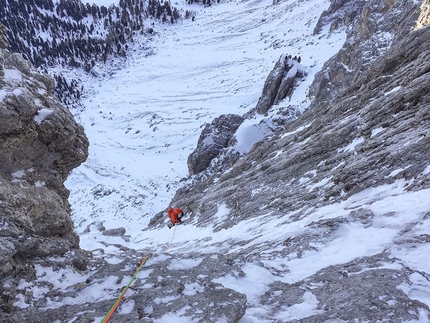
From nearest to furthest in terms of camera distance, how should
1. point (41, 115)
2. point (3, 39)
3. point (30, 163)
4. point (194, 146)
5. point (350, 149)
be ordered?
point (41, 115) < point (30, 163) < point (3, 39) < point (350, 149) < point (194, 146)

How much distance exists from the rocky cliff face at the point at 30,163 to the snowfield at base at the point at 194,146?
813 millimetres

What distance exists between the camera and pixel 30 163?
25.6ft

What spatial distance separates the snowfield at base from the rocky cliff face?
2.67 ft

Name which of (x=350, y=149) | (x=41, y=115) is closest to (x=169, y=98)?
(x=350, y=149)

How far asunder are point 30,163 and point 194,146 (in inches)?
1288

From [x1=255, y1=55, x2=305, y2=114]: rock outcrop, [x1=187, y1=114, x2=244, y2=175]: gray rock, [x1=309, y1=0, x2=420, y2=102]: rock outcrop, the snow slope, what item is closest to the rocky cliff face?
the snow slope

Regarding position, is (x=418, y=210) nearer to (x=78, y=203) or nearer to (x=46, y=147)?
(x=46, y=147)

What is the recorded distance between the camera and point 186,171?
36.7 m

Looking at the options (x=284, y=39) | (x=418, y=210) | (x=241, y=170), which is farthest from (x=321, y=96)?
(x=284, y=39)

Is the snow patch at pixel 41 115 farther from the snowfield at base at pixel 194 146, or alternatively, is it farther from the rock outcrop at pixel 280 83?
the rock outcrop at pixel 280 83

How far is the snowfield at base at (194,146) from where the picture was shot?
21.7ft

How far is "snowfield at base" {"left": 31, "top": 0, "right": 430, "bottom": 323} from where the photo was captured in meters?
6.61

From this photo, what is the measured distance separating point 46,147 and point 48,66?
110m

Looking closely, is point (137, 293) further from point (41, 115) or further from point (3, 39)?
point (3, 39)
